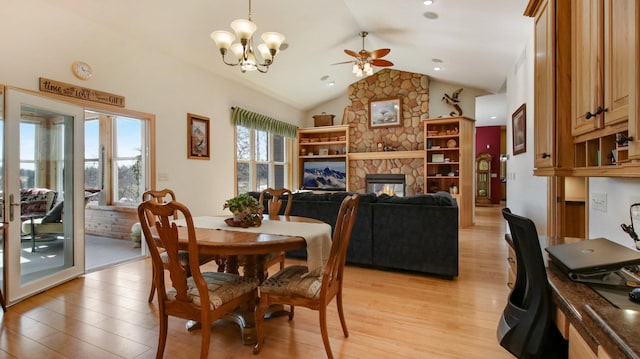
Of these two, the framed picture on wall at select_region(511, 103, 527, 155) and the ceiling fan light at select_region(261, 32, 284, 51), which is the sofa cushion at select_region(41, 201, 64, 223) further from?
the framed picture on wall at select_region(511, 103, 527, 155)

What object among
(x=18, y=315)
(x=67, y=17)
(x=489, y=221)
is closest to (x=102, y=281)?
(x=18, y=315)

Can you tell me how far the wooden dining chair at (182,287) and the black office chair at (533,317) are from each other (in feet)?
4.77

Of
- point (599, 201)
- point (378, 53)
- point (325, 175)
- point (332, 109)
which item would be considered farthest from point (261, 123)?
point (599, 201)

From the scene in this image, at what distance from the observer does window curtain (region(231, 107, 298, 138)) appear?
19.0ft

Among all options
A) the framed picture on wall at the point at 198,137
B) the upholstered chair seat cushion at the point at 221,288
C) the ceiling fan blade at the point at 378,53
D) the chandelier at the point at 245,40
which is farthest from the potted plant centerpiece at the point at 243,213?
the ceiling fan blade at the point at 378,53

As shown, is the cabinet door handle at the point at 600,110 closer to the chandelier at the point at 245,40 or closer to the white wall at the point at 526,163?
the white wall at the point at 526,163

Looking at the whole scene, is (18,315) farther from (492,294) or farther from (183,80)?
(492,294)

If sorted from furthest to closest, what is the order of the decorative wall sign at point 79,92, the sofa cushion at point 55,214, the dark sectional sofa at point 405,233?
the sofa cushion at point 55,214, the dark sectional sofa at point 405,233, the decorative wall sign at point 79,92

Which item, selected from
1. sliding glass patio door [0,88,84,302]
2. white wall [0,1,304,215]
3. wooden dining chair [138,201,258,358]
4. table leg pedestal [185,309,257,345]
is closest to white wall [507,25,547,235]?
table leg pedestal [185,309,257,345]

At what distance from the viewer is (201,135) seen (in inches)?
199

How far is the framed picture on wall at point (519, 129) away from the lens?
4066 millimetres

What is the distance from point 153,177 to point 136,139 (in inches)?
74.2

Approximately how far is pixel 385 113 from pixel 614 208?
629cm

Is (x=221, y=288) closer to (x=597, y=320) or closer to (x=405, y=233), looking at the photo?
(x=597, y=320)
